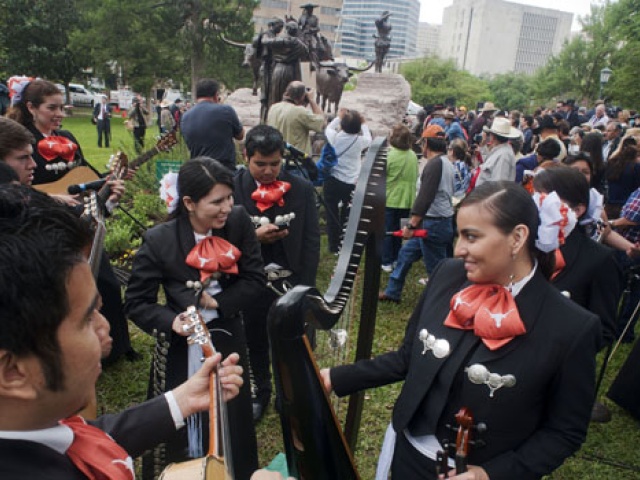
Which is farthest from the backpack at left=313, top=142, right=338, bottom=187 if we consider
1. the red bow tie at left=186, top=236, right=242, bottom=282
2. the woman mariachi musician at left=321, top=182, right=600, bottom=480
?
the woman mariachi musician at left=321, top=182, right=600, bottom=480

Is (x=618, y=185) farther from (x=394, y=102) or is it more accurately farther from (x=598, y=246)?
(x=394, y=102)

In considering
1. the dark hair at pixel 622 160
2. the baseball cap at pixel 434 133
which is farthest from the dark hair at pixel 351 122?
the dark hair at pixel 622 160

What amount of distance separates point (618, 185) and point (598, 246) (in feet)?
11.9

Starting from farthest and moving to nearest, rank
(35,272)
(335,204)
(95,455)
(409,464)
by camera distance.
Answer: (335,204)
(409,464)
(95,455)
(35,272)

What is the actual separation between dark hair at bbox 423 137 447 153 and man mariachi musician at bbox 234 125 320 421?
240 cm

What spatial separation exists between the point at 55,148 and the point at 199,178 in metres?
2.01

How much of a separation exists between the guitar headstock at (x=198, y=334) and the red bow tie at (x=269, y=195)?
144 cm

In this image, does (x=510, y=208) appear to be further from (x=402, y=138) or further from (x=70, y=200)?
(x=402, y=138)

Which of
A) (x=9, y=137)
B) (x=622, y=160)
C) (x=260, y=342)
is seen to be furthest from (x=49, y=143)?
(x=622, y=160)

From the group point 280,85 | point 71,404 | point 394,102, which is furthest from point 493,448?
point 394,102

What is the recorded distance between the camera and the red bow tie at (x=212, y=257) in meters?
2.55

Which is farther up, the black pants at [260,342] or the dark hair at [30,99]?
the dark hair at [30,99]

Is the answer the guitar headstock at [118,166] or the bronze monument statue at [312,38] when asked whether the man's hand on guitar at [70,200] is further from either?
the bronze monument statue at [312,38]

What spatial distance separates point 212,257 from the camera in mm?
2574
